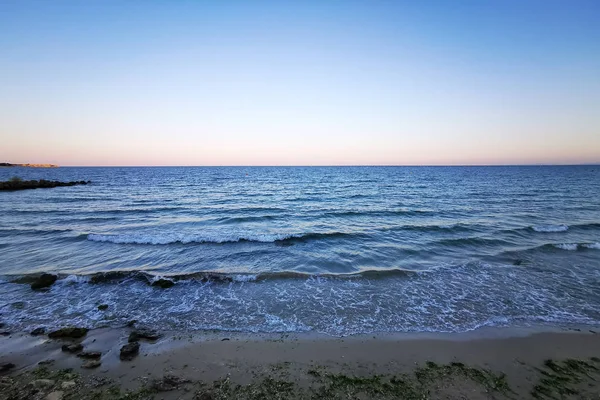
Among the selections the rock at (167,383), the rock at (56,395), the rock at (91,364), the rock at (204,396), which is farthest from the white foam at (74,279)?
the rock at (204,396)

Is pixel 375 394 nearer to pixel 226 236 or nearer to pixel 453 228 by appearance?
pixel 226 236

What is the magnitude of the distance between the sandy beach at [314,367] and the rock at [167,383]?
2cm

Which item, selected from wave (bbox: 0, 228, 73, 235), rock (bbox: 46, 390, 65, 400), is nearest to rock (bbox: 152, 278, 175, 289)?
rock (bbox: 46, 390, 65, 400)

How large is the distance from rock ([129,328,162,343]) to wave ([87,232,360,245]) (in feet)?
30.8

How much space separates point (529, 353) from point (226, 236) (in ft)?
50.2

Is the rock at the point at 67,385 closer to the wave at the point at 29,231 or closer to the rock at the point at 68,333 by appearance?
the rock at the point at 68,333

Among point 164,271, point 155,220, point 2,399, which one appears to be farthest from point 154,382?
point 155,220

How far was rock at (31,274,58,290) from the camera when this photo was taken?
10.3 meters

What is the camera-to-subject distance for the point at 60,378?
5648mm

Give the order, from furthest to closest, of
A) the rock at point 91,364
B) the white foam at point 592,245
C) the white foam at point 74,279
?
the white foam at point 592,245 < the white foam at point 74,279 < the rock at point 91,364

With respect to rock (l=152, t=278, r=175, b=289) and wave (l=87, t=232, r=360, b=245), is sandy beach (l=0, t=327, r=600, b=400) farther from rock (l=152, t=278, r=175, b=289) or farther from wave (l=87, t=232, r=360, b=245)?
wave (l=87, t=232, r=360, b=245)

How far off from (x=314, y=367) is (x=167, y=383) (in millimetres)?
3001

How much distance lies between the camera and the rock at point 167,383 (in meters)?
5.34

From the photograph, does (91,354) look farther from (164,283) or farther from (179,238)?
(179,238)
